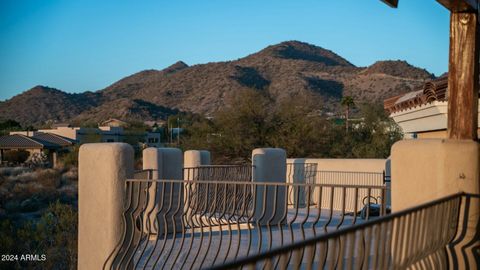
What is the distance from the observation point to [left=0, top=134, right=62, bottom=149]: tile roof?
5894 centimetres

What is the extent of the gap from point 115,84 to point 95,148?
104m

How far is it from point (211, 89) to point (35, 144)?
33.2 m

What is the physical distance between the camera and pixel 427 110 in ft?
38.0

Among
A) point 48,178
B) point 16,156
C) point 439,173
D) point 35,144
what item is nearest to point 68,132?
point 35,144

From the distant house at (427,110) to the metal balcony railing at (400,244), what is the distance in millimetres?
5382

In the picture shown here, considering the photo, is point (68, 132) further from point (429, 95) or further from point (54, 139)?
point (429, 95)

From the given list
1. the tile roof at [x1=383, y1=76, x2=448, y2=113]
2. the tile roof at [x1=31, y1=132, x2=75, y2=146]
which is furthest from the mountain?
the tile roof at [x1=383, y1=76, x2=448, y2=113]

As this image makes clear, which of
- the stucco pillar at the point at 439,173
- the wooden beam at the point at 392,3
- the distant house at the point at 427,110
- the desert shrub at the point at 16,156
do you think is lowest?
the desert shrub at the point at 16,156

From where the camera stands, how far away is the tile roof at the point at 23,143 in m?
58.9

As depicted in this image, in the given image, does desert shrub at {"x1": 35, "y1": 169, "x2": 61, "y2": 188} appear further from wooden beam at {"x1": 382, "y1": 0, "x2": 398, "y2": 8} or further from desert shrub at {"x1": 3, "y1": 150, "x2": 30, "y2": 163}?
wooden beam at {"x1": 382, "y1": 0, "x2": 398, "y2": 8}

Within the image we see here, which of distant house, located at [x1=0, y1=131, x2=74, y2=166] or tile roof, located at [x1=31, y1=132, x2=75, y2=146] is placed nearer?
Result: distant house, located at [x1=0, y1=131, x2=74, y2=166]

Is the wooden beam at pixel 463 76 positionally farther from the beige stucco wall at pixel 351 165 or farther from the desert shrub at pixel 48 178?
the desert shrub at pixel 48 178

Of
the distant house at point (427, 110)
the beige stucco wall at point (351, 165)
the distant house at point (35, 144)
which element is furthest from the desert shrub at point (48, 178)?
the distant house at point (427, 110)

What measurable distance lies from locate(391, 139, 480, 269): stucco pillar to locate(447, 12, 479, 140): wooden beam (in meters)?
0.27
